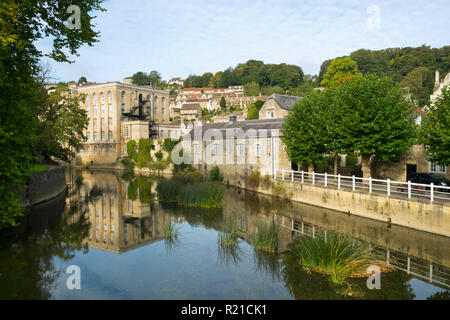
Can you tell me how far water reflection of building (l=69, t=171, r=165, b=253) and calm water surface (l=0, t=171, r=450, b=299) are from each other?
5 centimetres

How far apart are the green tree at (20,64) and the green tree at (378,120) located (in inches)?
510

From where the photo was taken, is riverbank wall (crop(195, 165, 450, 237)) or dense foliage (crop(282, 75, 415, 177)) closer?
riverbank wall (crop(195, 165, 450, 237))

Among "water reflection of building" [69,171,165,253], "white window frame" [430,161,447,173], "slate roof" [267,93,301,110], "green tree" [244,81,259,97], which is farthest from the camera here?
"green tree" [244,81,259,97]

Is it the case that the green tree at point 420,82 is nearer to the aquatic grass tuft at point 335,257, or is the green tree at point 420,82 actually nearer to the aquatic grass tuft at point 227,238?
the aquatic grass tuft at point 227,238

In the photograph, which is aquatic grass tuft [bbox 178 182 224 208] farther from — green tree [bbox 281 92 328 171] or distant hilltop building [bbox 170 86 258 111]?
distant hilltop building [bbox 170 86 258 111]

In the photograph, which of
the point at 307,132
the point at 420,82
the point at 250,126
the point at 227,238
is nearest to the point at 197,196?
the point at 227,238

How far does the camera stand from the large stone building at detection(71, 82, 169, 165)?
50656 mm

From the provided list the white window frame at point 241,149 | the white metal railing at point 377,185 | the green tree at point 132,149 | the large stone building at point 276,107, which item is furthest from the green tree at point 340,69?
the white metal railing at point 377,185

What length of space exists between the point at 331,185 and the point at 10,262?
15.6m

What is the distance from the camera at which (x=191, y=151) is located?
34.5m

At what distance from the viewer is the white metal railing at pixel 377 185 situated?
13.4 meters

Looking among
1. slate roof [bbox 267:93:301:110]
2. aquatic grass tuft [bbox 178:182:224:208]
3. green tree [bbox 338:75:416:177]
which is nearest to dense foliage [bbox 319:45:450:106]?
slate roof [bbox 267:93:301:110]
